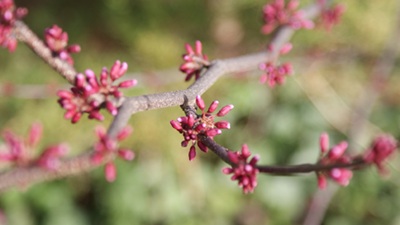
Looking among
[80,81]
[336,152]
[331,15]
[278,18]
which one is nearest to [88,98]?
[80,81]

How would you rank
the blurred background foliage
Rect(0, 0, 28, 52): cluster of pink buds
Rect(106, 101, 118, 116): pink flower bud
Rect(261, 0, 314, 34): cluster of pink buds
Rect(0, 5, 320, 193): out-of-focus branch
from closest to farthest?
Rect(0, 5, 320, 193): out-of-focus branch < Rect(106, 101, 118, 116): pink flower bud < Rect(0, 0, 28, 52): cluster of pink buds < Rect(261, 0, 314, 34): cluster of pink buds < the blurred background foliage

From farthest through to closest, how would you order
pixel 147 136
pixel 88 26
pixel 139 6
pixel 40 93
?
pixel 88 26
pixel 139 6
pixel 147 136
pixel 40 93

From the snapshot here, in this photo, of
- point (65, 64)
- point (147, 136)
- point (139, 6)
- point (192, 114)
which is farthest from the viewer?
point (139, 6)

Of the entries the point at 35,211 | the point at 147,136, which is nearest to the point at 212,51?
the point at 147,136

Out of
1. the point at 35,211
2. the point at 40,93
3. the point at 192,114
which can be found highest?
the point at 40,93

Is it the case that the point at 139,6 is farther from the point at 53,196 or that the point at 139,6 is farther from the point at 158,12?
the point at 53,196

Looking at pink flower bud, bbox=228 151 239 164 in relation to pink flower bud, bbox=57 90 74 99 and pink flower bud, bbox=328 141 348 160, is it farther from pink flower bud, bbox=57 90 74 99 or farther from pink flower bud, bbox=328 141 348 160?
pink flower bud, bbox=57 90 74 99

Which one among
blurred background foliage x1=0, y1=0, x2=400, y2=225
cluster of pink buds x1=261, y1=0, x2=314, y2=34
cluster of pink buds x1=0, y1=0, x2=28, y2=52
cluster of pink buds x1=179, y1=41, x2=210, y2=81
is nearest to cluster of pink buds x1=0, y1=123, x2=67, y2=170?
cluster of pink buds x1=0, y1=0, x2=28, y2=52

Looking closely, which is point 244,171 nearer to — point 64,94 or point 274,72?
point 64,94
